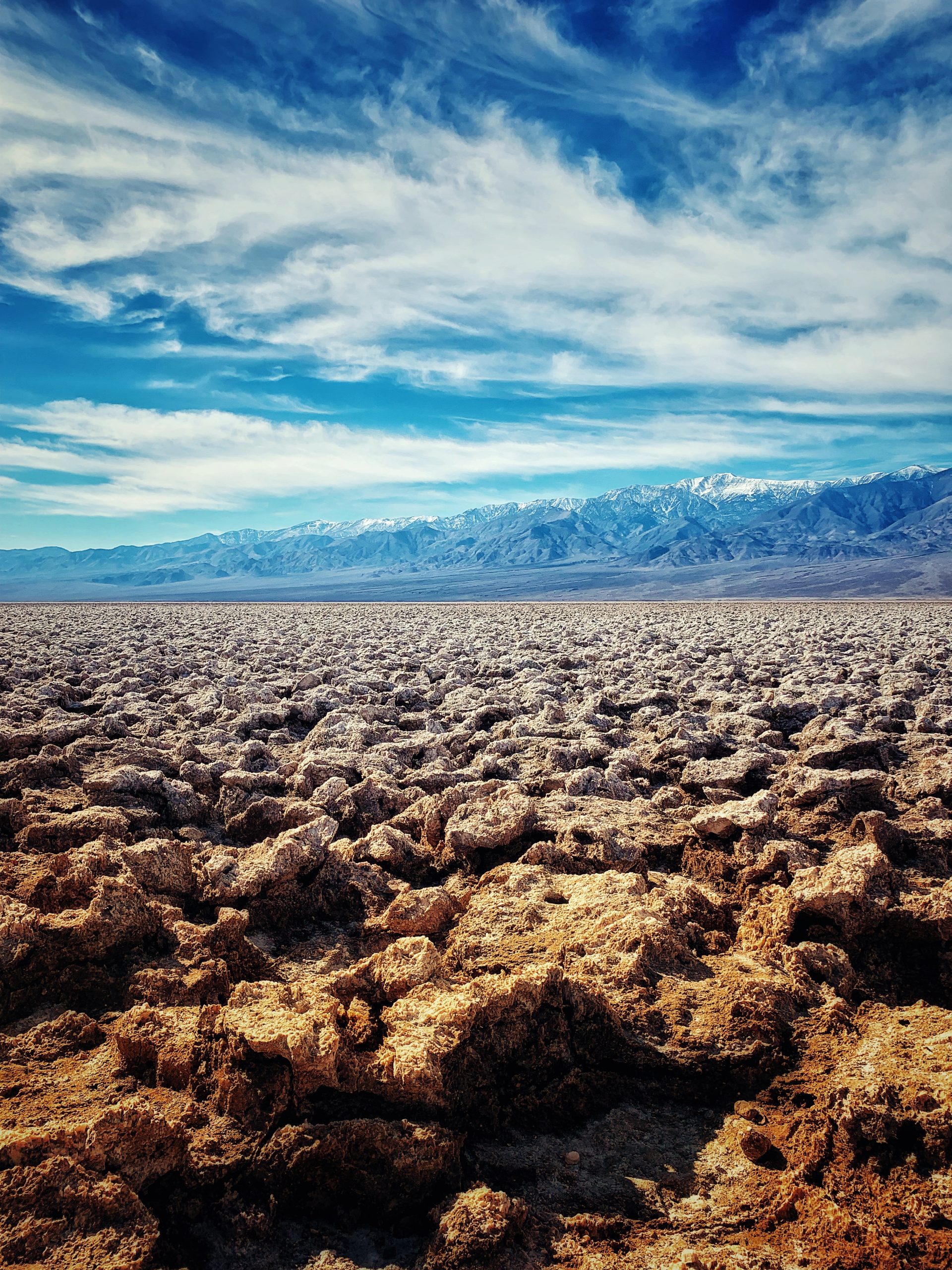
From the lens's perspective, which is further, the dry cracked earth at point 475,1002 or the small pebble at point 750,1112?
the small pebble at point 750,1112

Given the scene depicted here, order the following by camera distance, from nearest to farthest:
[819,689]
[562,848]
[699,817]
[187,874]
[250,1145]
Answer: [250,1145], [187,874], [562,848], [699,817], [819,689]

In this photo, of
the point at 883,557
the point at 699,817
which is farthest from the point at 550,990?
the point at 883,557

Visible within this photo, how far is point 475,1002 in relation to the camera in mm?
2330

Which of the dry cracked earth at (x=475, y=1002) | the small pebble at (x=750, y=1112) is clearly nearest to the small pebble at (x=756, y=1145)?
the dry cracked earth at (x=475, y=1002)

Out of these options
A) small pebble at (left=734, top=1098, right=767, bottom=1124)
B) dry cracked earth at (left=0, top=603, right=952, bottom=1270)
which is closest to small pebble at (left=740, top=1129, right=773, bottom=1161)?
dry cracked earth at (left=0, top=603, right=952, bottom=1270)

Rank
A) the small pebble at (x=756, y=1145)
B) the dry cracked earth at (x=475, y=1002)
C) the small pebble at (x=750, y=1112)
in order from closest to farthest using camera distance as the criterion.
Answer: the dry cracked earth at (x=475, y=1002) < the small pebble at (x=756, y=1145) < the small pebble at (x=750, y=1112)

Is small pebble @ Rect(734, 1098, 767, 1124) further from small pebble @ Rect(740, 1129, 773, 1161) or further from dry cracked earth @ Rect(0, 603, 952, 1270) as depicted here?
small pebble @ Rect(740, 1129, 773, 1161)

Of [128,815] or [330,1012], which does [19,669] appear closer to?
[128,815]

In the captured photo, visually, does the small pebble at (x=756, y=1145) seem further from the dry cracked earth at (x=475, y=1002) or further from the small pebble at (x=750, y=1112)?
the small pebble at (x=750, y=1112)

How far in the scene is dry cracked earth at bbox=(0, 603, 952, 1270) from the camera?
183 centimetres

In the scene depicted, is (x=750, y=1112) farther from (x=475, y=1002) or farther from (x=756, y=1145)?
(x=475, y=1002)

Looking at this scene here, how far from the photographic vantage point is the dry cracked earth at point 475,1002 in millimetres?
1832

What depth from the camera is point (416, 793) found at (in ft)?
15.6

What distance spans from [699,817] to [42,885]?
11.3 feet
